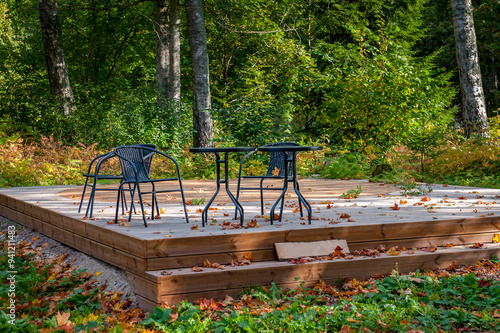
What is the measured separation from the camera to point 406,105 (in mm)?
10180

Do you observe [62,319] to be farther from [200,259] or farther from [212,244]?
[212,244]

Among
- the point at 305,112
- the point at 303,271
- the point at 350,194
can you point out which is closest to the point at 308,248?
the point at 303,271

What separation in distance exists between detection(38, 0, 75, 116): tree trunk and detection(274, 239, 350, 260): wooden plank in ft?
31.5

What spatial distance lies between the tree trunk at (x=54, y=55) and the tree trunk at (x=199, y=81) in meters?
3.47

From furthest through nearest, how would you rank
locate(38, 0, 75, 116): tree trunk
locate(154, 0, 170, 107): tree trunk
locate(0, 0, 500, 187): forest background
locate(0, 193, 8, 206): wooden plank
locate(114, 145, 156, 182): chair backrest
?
1. locate(154, 0, 170, 107): tree trunk
2. locate(38, 0, 75, 116): tree trunk
3. locate(0, 0, 500, 187): forest background
4. locate(0, 193, 8, 206): wooden plank
5. locate(114, 145, 156, 182): chair backrest

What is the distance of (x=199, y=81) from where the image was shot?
35.8ft

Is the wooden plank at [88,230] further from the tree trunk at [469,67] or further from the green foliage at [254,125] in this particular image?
the tree trunk at [469,67]

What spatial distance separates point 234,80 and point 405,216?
1424 cm

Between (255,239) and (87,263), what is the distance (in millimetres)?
1640

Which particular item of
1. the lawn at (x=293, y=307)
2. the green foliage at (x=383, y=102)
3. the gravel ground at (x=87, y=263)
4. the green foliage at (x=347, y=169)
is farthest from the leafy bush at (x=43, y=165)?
the green foliage at (x=383, y=102)

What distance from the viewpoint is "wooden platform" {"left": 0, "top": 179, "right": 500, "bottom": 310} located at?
3453 millimetres

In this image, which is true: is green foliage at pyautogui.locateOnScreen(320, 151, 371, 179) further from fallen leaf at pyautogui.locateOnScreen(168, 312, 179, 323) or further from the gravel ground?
fallen leaf at pyautogui.locateOnScreen(168, 312, 179, 323)

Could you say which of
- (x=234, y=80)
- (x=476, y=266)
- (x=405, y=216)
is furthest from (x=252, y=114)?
(x=234, y=80)

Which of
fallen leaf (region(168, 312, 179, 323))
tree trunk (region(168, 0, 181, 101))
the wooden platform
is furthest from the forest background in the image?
fallen leaf (region(168, 312, 179, 323))
